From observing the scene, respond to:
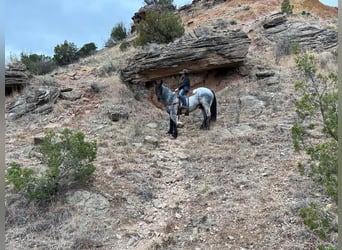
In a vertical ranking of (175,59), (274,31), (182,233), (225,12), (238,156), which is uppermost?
(225,12)

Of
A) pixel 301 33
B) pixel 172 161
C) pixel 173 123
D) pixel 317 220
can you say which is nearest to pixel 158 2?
pixel 301 33

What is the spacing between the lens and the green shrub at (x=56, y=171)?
20.5ft

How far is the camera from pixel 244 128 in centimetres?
933

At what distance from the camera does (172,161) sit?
26.6 ft

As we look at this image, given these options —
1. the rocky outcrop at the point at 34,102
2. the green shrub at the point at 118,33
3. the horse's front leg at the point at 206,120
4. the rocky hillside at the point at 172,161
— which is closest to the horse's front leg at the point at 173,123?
the rocky hillside at the point at 172,161

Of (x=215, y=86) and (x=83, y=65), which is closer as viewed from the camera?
(x=215, y=86)

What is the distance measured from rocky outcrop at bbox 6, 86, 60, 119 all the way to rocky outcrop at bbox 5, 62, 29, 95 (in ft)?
1.75

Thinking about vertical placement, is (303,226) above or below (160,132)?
below

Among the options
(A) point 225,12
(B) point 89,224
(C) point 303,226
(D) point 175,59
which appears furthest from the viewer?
(A) point 225,12

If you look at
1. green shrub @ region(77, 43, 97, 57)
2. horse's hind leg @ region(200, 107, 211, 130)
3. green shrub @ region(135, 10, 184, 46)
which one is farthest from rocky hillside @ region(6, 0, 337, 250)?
green shrub @ region(77, 43, 97, 57)

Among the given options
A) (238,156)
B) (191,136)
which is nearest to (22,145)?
(191,136)

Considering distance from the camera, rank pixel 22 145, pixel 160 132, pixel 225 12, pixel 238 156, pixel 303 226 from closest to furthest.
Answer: pixel 303 226, pixel 238 156, pixel 22 145, pixel 160 132, pixel 225 12

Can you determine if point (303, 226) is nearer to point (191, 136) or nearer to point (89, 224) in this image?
point (89, 224)

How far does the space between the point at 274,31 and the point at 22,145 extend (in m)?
12.3
